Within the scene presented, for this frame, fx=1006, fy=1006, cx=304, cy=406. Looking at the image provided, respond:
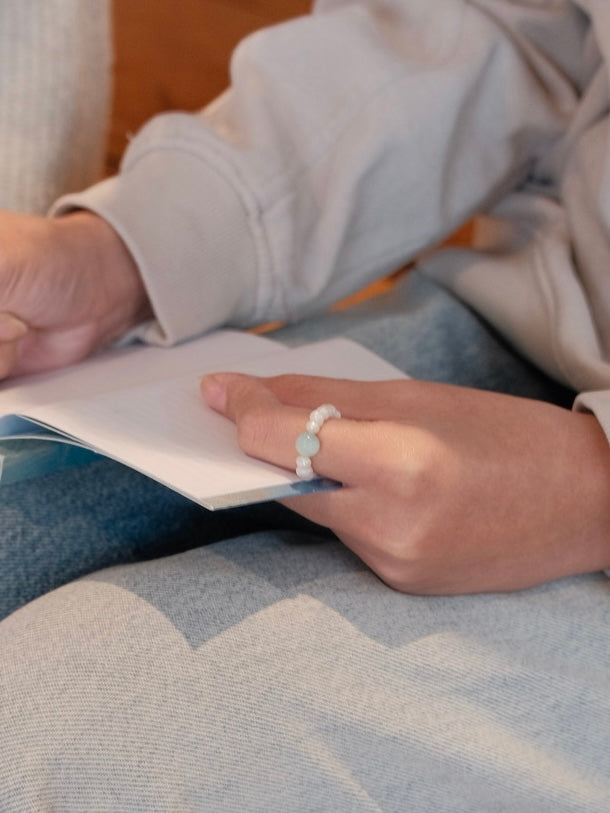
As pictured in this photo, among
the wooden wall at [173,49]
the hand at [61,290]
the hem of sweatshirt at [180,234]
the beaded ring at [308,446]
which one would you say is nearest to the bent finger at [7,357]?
the hand at [61,290]

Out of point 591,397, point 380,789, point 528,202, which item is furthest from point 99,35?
point 380,789

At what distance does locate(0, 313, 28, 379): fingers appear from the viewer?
60 centimetres

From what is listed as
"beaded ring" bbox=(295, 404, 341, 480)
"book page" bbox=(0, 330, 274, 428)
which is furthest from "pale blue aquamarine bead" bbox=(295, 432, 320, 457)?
"book page" bbox=(0, 330, 274, 428)

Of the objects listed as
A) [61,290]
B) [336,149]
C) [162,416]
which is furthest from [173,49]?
[162,416]

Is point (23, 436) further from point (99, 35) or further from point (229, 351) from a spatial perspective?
point (99, 35)

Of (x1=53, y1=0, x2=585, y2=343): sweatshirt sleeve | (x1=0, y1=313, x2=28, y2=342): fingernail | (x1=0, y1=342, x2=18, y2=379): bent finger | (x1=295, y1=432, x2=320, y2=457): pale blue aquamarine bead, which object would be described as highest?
(x1=53, y1=0, x2=585, y2=343): sweatshirt sleeve

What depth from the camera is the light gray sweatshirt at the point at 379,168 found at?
695 millimetres

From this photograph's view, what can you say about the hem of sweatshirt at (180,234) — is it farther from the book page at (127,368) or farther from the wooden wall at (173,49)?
the wooden wall at (173,49)

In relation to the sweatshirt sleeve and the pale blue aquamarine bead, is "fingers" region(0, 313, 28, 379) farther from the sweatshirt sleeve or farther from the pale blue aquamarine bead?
the pale blue aquamarine bead

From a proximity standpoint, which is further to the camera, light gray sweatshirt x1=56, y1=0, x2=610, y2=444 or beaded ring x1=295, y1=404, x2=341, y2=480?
light gray sweatshirt x1=56, y1=0, x2=610, y2=444

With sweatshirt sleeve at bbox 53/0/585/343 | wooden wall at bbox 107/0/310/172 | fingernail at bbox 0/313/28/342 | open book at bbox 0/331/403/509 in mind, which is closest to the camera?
open book at bbox 0/331/403/509

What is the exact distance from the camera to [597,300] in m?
0.67

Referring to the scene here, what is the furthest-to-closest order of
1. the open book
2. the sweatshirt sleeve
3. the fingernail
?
the sweatshirt sleeve
the fingernail
the open book

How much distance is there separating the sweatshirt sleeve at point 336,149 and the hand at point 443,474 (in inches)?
7.3
